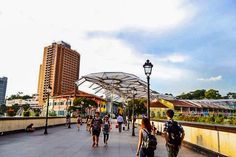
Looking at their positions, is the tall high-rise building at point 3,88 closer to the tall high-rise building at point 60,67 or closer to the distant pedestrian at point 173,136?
the tall high-rise building at point 60,67

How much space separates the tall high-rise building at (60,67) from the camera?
11356 cm

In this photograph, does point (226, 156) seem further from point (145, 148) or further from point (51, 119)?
point (51, 119)

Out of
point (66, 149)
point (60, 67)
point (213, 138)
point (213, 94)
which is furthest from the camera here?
point (60, 67)

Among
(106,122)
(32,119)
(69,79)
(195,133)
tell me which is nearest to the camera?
(195,133)

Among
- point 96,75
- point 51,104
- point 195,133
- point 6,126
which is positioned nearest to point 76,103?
point 51,104

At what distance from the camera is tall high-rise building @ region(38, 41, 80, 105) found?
113562 millimetres

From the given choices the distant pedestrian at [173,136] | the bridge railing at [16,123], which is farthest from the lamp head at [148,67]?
the bridge railing at [16,123]

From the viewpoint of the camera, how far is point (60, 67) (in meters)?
114

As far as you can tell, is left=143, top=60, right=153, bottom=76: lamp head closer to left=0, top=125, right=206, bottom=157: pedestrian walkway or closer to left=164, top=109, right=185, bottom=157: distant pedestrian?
left=0, top=125, right=206, bottom=157: pedestrian walkway

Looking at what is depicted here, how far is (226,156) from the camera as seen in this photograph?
312 inches

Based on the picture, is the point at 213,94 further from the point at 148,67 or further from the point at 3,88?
the point at 3,88

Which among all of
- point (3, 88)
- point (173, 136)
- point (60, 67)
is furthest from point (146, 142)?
point (3, 88)

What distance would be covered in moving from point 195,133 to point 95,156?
499 centimetres

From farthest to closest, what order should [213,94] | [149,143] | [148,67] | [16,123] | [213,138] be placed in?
[213,94] < [16,123] < [148,67] < [213,138] < [149,143]
